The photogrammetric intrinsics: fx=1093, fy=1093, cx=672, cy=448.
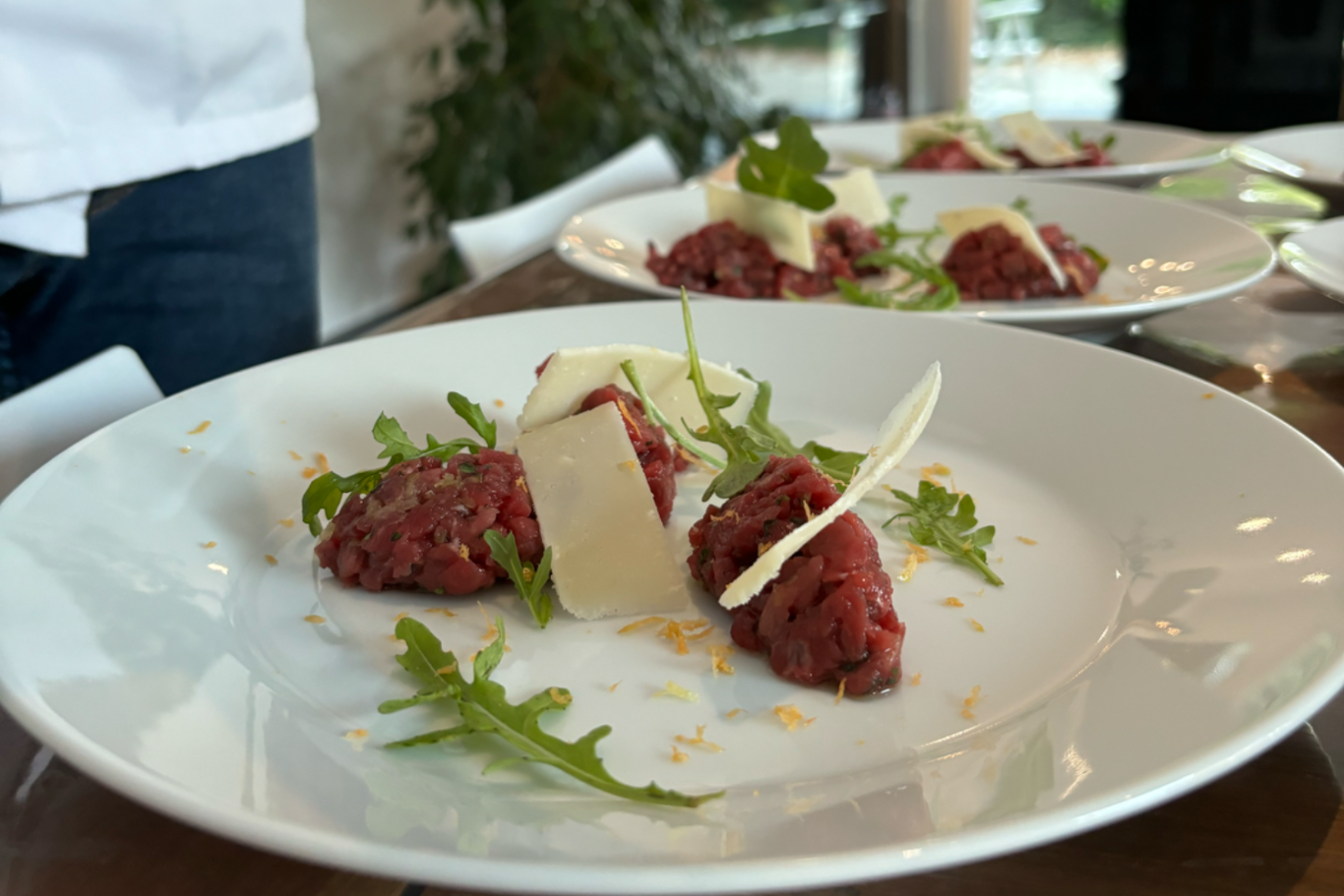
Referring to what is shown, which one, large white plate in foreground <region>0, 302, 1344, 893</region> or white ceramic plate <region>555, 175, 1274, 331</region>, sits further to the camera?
white ceramic plate <region>555, 175, 1274, 331</region>

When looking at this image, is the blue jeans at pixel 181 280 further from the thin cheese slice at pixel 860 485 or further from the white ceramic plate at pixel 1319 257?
the white ceramic plate at pixel 1319 257

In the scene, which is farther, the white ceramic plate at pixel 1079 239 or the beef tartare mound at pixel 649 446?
the white ceramic plate at pixel 1079 239

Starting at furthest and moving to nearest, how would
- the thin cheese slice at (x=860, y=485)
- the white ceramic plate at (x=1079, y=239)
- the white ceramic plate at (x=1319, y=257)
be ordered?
the white ceramic plate at (x=1079, y=239) → the white ceramic plate at (x=1319, y=257) → the thin cheese slice at (x=860, y=485)

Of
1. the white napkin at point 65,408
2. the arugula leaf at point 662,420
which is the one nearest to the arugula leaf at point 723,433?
the arugula leaf at point 662,420

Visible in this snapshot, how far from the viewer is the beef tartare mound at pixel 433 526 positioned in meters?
0.89

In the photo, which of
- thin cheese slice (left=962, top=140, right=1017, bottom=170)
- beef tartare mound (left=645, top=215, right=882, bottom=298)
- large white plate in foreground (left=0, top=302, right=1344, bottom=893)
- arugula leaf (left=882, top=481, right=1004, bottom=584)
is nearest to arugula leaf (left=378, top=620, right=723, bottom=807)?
large white plate in foreground (left=0, top=302, right=1344, bottom=893)

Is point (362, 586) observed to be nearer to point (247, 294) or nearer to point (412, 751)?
point (412, 751)

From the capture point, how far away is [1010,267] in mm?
1635

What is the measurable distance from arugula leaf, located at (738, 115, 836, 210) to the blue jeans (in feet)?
2.93

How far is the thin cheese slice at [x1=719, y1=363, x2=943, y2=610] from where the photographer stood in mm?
731

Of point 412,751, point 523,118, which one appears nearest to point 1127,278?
point 412,751

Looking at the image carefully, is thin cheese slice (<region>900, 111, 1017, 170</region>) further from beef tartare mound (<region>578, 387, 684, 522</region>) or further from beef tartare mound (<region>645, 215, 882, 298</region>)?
beef tartare mound (<region>578, 387, 684, 522</region>)

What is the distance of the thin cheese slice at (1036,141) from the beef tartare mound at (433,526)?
6.08 feet

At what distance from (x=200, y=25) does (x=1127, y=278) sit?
5.05 ft
